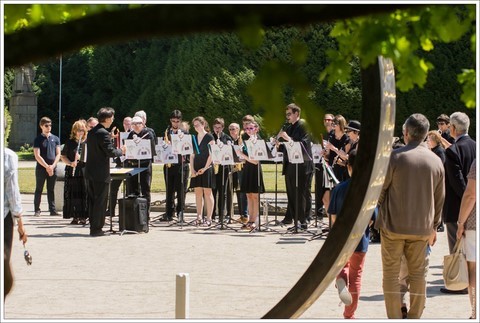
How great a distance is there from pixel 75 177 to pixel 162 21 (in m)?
16.9

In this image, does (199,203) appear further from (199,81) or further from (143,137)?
(199,81)

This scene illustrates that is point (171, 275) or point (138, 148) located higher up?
point (138, 148)

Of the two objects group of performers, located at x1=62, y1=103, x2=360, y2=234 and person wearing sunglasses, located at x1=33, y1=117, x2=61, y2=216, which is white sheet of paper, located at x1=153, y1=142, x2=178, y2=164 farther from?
person wearing sunglasses, located at x1=33, y1=117, x2=61, y2=216

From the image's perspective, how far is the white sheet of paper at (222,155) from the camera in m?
18.6

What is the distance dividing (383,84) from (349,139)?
9923 millimetres

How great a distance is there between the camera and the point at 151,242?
1692 centimetres

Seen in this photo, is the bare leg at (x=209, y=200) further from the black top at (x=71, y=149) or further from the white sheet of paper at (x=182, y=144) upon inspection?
the black top at (x=71, y=149)

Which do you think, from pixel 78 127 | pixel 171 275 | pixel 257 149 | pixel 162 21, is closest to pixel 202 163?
pixel 257 149

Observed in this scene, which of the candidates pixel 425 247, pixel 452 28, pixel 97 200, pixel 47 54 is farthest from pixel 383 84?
pixel 97 200

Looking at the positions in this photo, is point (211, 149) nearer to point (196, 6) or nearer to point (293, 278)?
point (293, 278)

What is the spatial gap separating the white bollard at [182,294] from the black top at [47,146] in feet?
45.3

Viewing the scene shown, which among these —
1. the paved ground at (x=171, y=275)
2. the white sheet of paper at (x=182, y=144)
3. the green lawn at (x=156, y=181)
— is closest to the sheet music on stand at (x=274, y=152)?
the paved ground at (x=171, y=275)

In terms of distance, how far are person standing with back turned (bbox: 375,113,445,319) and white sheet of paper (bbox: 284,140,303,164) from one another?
8.61 metres

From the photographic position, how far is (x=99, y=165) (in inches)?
693
